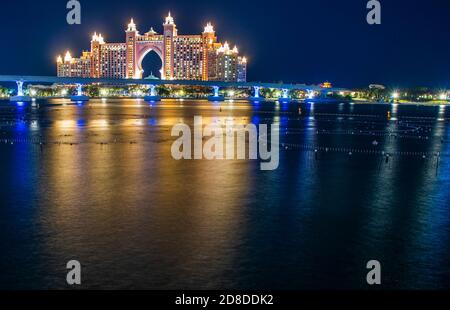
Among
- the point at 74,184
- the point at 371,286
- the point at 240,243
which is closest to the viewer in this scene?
the point at 371,286

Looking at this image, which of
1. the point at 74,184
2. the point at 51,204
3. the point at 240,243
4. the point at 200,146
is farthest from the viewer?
the point at 200,146

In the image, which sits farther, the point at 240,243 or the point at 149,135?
the point at 149,135

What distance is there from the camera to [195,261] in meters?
12.9

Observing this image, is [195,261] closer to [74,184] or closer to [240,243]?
[240,243]

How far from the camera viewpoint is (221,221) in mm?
16297

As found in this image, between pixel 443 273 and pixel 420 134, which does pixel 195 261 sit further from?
pixel 420 134

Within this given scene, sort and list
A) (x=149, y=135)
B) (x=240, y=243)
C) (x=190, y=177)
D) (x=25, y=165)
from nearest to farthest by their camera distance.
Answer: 1. (x=240, y=243)
2. (x=190, y=177)
3. (x=25, y=165)
4. (x=149, y=135)

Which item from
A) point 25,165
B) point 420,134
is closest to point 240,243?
point 25,165

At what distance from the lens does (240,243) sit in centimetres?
1423

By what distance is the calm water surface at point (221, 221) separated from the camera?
12195 mm

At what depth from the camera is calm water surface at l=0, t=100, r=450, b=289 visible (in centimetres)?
1220

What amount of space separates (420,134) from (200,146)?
22649 mm

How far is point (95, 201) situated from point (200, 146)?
53.6ft
